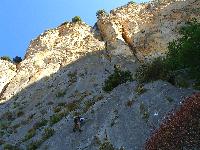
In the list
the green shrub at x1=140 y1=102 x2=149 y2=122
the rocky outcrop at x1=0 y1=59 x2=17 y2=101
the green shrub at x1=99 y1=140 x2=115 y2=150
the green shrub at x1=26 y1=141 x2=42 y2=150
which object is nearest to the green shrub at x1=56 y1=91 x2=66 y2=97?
the rocky outcrop at x1=0 y1=59 x2=17 y2=101

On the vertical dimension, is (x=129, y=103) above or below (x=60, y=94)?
below

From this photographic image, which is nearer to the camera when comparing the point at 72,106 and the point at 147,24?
the point at 72,106

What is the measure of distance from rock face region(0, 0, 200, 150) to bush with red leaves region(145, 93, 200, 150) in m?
4.02

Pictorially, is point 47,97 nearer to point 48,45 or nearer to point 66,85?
point 66,85

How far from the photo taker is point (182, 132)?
79.3 ft

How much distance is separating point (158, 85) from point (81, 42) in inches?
1198

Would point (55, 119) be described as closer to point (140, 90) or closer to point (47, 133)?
point (47, 133)

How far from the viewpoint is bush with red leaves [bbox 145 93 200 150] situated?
77.5ft

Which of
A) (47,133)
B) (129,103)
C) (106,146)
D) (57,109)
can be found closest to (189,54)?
(129,103)

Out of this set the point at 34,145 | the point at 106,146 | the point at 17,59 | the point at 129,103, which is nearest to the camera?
the point at 106,146

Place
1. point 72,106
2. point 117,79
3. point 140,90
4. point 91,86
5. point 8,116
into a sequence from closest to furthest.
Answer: point 140,90 < point 117,79 < point 72,106 < point 91,86 < point 8,116

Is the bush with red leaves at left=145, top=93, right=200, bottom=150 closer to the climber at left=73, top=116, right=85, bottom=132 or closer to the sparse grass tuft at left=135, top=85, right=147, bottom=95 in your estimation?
the sparse grass tuft at left=135, top=85, right=147, bottom=95

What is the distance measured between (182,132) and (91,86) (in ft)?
88.6

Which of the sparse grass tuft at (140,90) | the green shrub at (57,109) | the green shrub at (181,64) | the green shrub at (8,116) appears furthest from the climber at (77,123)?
the green shrub at (8,116)
